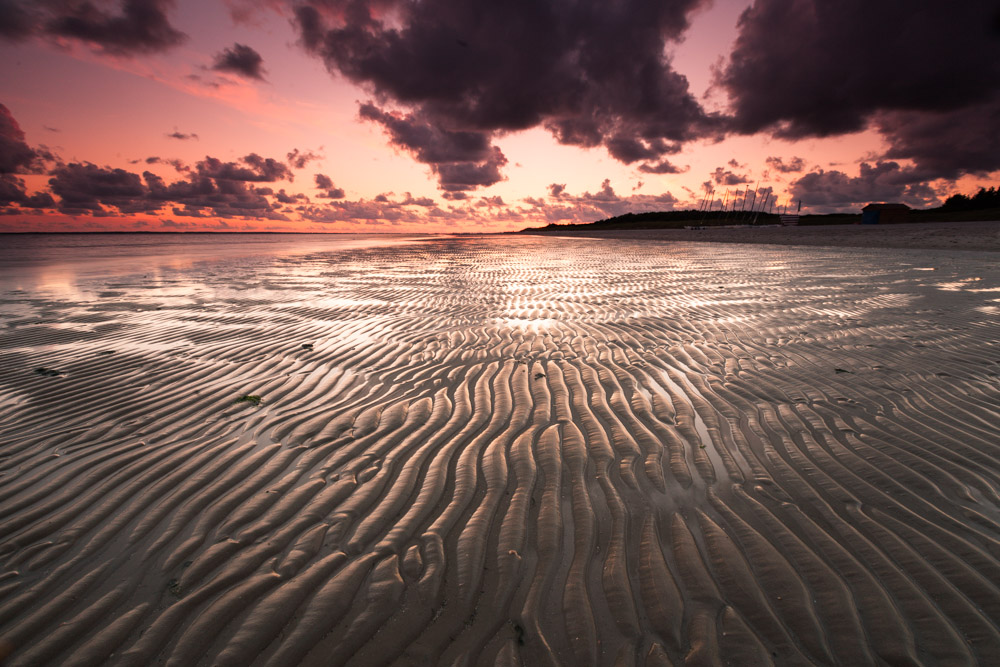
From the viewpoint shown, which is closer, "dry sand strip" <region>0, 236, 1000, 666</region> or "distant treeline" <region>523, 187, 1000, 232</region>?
"dry sand strip" <region>0, 236, 1000, 666</region>

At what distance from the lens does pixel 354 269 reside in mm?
18875

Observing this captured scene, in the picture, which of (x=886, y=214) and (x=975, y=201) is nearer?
(x=886, y=214)

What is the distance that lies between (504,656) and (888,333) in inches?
305

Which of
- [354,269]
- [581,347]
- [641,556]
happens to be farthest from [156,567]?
[354,269]

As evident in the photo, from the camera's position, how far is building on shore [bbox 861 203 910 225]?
153 feet

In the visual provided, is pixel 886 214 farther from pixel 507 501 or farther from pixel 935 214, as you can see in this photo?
pixel 507 501

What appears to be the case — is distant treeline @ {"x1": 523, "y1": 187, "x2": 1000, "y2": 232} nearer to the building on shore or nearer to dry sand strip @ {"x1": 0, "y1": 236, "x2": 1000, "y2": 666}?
the building on shore

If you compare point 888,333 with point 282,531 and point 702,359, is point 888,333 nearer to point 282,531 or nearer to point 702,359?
point 702,359

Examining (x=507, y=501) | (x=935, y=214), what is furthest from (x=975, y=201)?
(x=507, y=501)

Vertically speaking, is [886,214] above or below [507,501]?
above

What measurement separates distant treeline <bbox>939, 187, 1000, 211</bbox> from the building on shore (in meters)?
19.2

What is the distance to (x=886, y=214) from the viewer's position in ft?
153

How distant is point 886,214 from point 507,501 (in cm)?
6136

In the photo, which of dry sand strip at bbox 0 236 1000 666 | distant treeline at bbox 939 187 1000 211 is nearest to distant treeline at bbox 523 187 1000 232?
distant treeline at bbox 939 187 1000 211
